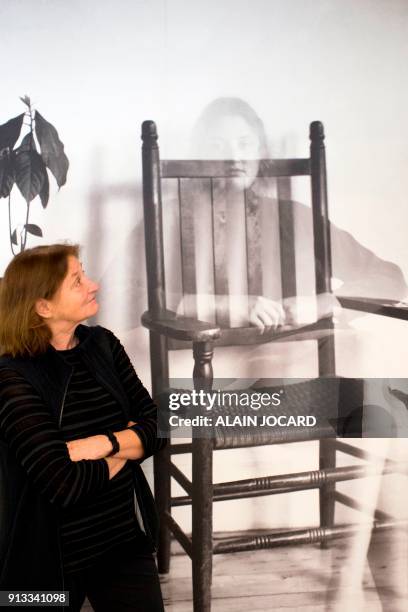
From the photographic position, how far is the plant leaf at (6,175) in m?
1.71

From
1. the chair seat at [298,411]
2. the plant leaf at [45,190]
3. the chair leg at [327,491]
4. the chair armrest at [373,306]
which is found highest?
the plant leaf at [45,190]

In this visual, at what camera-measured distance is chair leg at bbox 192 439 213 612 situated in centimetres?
163

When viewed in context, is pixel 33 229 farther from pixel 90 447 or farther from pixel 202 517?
pixel 202 517

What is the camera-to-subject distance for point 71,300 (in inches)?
54.6

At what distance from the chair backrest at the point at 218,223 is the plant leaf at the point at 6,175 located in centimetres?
35

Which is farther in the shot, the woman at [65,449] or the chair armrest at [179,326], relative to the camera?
the chair armrest at [179,326]

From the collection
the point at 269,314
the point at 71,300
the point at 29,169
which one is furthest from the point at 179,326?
the point at 29,169

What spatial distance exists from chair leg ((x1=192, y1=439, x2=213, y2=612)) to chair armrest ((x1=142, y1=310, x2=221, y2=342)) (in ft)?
0.87

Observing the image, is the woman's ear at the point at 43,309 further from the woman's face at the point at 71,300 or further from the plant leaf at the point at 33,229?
the plant leaf at the point at 33,229

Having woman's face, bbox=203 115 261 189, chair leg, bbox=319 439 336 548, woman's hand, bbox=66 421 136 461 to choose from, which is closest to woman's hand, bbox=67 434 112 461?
woman's hand, bbox=66 421 136 461

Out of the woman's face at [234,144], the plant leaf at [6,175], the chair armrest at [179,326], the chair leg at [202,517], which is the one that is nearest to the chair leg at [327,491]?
the chair leg at [202,517]

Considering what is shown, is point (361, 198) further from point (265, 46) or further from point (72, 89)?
point (72, 89)

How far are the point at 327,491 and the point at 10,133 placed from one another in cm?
129

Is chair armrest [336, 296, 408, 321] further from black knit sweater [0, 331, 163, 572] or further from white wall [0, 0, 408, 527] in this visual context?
black knit sweater [0, 331, 163, 572]
